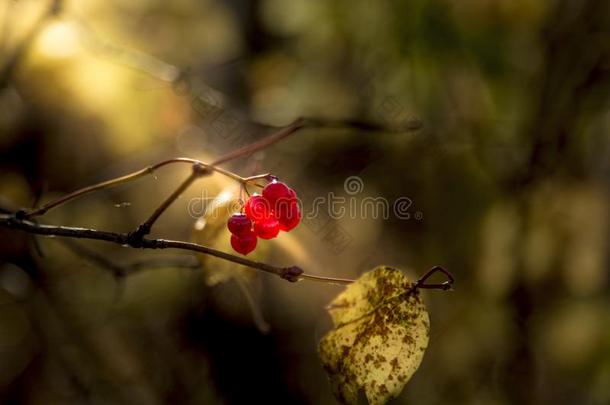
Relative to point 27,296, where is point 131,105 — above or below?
above

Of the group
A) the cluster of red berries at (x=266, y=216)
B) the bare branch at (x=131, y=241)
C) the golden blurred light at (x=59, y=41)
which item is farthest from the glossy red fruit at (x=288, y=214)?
the golden blurred light at (x=59, y=41)

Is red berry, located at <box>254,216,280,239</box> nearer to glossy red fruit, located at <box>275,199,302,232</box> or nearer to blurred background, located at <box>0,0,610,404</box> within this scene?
glossy red fruit, located at <box>275,199,302,232</box>

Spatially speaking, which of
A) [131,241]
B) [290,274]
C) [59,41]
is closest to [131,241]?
[131,241]

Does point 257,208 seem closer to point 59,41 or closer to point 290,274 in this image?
point 290,274

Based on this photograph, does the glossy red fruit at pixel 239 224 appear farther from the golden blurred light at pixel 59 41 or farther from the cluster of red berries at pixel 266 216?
the golden blurred light at pixel 59 41

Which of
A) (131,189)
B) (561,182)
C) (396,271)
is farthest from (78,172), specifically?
(561,182)

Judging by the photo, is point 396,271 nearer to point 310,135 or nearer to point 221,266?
point 221,266
